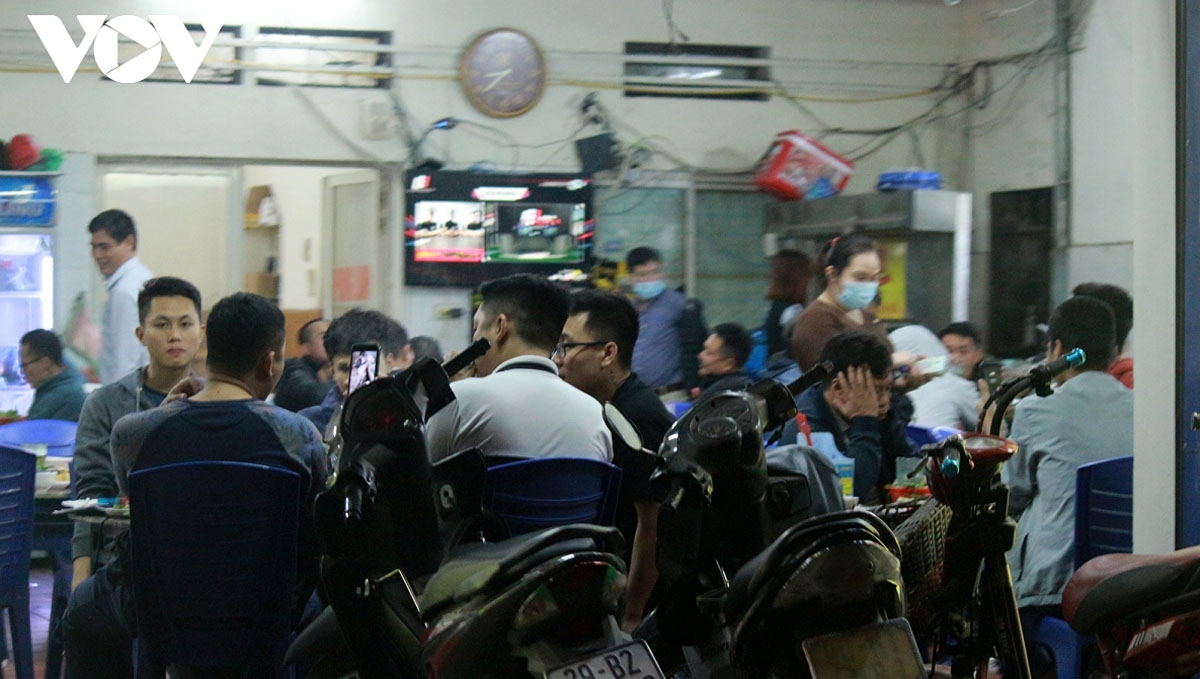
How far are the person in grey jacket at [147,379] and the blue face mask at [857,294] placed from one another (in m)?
2.95

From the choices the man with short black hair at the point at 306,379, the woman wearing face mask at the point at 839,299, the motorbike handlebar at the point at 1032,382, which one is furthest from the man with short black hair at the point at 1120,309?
the man with short black hair at the point at 306,379

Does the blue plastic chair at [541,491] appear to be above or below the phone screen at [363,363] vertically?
below

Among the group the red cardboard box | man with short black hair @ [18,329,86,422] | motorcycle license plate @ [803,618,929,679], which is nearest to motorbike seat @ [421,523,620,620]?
motorcycle license plate @ [803,618,929,679]

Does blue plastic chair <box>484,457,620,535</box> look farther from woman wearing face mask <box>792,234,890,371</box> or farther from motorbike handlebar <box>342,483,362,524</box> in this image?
woman wearing face mask <box>792,234,890,371</box>

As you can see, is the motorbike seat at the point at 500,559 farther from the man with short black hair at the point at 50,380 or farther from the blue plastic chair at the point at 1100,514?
the man with short black hair at the point at 50,380

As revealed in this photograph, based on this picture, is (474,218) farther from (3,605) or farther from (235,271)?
(3,605)

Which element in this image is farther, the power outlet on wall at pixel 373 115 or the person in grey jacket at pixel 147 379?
the power outlet on wall at pixel 373 115

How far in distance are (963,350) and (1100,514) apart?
13.6ft

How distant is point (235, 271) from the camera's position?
29.1 feet

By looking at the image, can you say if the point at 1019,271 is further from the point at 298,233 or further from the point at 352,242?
the point at 298,233

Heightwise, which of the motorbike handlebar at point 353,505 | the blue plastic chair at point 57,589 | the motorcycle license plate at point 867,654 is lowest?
the blue plastic chair at point 57,589

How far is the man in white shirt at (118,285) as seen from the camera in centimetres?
723

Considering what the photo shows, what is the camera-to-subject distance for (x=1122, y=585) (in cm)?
269

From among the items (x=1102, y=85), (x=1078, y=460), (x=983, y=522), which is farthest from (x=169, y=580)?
(x=1102, y=85)
